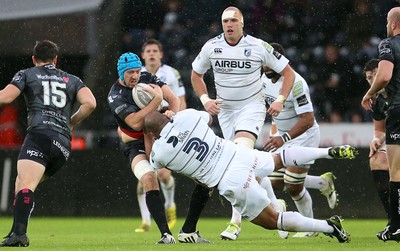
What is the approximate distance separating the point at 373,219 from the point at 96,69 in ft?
19.2

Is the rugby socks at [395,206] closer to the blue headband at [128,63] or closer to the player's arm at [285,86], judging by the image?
the player's arm at [285,86]

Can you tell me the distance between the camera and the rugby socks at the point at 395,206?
9344mm

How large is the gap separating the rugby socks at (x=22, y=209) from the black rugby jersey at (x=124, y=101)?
126cm

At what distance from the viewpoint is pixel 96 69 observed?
59.2ft

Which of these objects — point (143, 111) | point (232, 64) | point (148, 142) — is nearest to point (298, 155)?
point (232, 64)

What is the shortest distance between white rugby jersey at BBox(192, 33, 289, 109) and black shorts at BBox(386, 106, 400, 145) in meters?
1.66

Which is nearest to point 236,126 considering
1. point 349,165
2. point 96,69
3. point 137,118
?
point 137,118

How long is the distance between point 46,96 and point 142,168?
4.00 ft

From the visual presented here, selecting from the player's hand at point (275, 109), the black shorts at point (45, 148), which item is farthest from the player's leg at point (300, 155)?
the black shorts at point (45, 148)

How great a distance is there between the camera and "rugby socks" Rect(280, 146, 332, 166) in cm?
1012

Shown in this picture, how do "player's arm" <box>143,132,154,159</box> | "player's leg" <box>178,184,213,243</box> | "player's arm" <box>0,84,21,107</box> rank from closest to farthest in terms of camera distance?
"player's arm" <box>0,84,21,107</box> → "player's leg" <box>178,184,213,243</box> → "player's arm" <box>143,132,154,159</box>

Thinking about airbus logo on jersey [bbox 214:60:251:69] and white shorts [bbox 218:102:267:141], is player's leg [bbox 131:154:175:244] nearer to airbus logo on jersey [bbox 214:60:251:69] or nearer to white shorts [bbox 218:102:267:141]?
white shorts [bbox 218:102:267:141]

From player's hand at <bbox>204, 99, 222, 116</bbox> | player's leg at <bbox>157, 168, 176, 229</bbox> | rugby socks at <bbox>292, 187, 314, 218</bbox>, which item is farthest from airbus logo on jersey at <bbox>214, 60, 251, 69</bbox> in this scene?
player's leg at <bbox>157, 168, 176, 229</bbox>

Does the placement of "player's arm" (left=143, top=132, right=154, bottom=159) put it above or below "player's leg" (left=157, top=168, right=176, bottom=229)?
above
